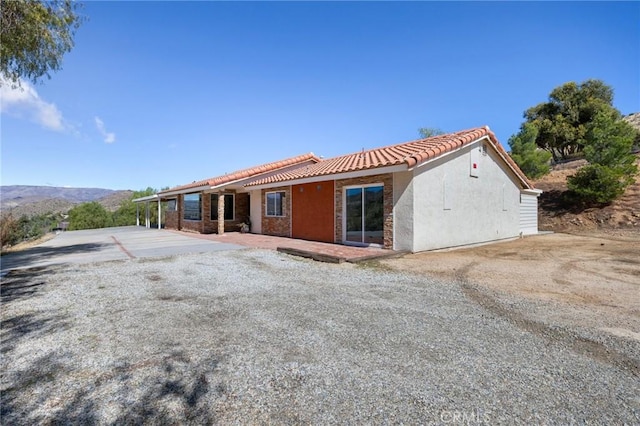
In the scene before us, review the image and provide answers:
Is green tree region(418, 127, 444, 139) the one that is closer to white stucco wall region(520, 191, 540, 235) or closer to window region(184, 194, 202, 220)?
white stucco wall region(520, 191, 540, 235)

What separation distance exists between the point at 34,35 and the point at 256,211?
12636 mm

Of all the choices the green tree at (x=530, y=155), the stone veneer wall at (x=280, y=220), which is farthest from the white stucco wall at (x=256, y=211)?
the green tree at (x=530, y=155)

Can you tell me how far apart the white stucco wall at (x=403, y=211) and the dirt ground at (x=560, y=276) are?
0.68m

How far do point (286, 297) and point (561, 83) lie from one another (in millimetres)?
42742

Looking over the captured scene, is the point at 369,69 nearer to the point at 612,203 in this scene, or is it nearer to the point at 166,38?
the point at 166,38

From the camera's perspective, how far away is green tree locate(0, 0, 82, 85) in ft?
23.0

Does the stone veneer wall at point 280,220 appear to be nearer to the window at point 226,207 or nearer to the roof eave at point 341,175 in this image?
the roof eave at point 341,175

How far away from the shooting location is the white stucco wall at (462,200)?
35.6 ft

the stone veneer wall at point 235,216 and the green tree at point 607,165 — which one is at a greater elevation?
the green tree at point 607,165

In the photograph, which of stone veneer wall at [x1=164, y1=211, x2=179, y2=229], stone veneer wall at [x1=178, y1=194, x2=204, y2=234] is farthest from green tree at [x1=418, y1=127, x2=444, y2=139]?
stone veneer wall at [x1=164, y1=211, x2=179, y2=229]

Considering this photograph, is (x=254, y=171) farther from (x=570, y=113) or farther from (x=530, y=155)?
(x=570, y=113)

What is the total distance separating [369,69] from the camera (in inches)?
612

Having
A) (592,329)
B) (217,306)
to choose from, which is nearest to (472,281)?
(592,329)

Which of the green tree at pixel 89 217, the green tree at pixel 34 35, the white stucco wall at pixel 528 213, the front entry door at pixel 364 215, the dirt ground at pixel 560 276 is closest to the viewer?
the dirt ground at pixel 560 276
